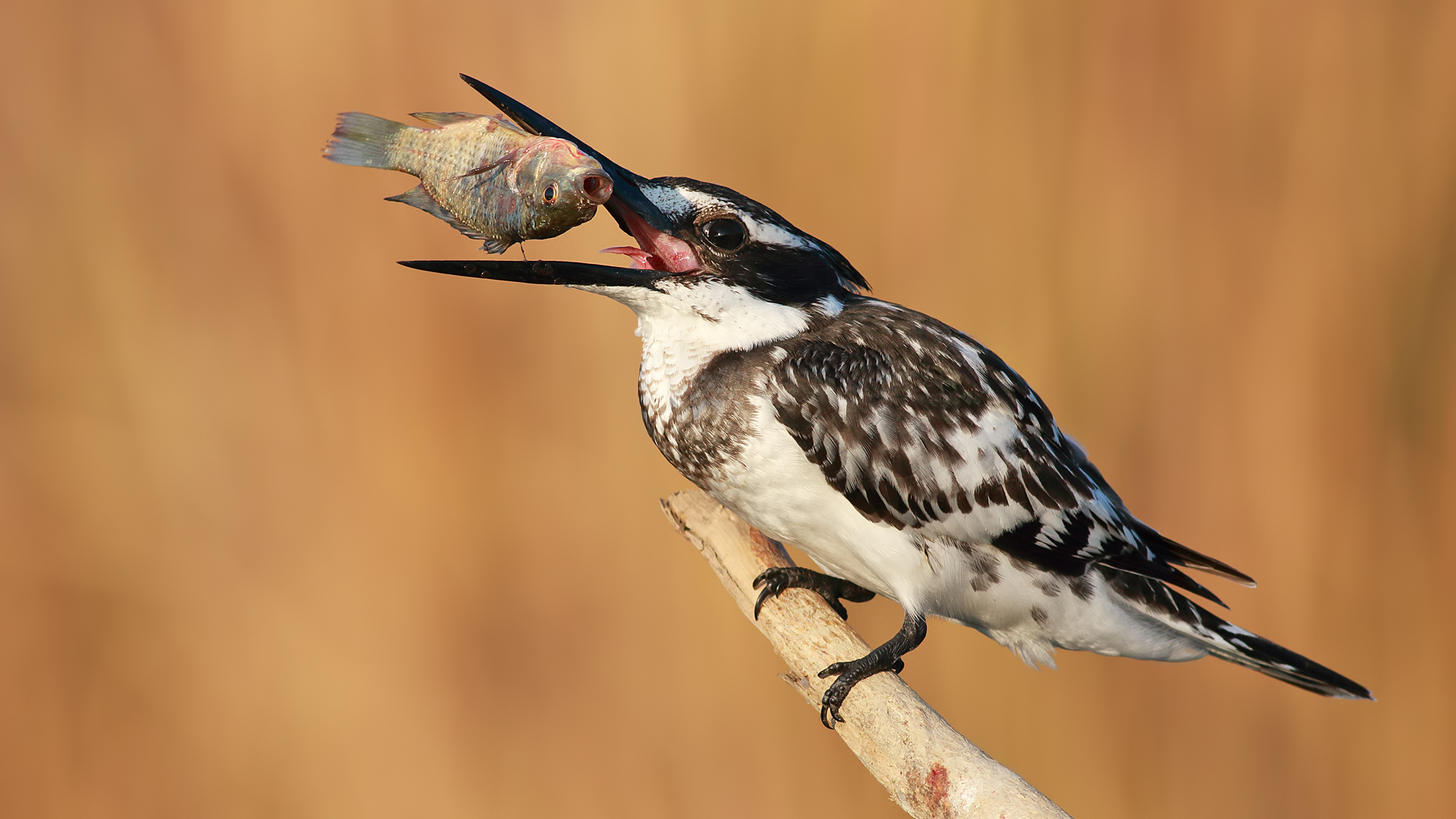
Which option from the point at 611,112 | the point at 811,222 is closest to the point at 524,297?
the point at 611,112

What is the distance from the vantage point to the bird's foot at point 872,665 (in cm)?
156

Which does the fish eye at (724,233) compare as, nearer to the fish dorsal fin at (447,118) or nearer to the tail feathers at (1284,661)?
the fish dorsal fin at (447,118)

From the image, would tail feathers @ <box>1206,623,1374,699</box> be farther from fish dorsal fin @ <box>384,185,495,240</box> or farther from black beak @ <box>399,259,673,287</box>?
fish dorsal fin @ <box>384,185,495,240</box>

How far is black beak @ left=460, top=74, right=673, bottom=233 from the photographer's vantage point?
148 centimetres

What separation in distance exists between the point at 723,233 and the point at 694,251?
2.4 inches

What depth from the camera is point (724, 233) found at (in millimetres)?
1549

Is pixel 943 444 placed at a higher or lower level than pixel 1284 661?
higher

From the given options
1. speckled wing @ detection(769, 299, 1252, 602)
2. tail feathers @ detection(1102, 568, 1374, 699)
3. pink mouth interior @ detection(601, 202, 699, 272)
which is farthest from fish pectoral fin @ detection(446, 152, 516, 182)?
tail feathers @ detection(1102, 568, 1374, 699)

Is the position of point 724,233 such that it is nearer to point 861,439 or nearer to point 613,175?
point 613,175

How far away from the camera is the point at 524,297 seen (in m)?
2.62

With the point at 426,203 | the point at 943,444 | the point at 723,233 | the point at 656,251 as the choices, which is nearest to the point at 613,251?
the point at 656,251

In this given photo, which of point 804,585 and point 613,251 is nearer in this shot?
point 613,251

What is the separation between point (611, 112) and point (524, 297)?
1.83 ft

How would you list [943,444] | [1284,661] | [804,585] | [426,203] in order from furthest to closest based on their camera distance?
[804,585]
[1284,661]
[943,444]
[426,203]
